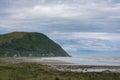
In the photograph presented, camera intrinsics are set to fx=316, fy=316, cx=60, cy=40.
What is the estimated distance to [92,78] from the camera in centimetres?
5025

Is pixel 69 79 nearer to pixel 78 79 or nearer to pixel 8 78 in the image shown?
pixel 78 79

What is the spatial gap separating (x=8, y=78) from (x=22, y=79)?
7.47 feet

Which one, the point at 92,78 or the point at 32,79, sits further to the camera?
the point at 92,78

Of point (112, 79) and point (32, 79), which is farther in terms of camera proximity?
point (112, 79)

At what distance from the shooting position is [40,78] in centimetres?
4753

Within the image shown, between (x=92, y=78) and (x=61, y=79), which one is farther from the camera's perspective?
(x=92, y=78)

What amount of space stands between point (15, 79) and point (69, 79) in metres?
8.05

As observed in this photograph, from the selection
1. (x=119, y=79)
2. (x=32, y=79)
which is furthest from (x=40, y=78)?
(x=119, y=79)

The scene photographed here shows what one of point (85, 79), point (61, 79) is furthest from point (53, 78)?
point (85, 79)

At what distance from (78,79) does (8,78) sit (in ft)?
34.8

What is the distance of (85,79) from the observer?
48656 millimetres

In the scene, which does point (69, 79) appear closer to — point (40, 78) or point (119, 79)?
point (40, 78)

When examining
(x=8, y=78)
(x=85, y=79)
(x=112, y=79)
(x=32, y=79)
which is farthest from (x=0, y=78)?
(x=112, y=79)

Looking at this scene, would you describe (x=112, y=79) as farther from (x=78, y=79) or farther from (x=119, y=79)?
(x=78, y=79)
